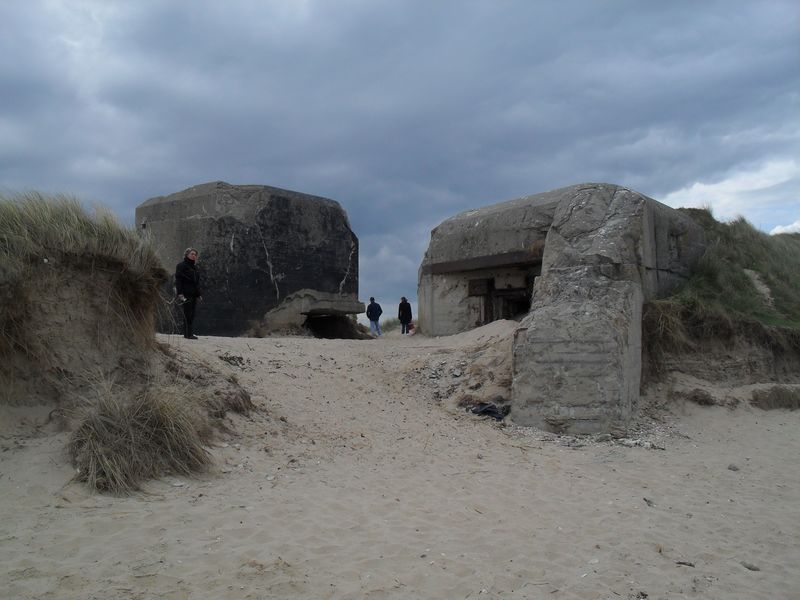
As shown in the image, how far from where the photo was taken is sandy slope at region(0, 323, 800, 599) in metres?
3.49

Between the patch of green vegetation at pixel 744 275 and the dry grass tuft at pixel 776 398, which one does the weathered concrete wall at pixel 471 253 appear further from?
the dry grass tuft at pixel 776 398

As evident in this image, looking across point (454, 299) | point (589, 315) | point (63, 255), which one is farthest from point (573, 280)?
point (63, 255)

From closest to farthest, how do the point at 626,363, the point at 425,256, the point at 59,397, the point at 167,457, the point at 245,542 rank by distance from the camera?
the point at 245,542 < the point at 167,457 < the point at 59,397 < the point at 626,363 < the point at 425,256

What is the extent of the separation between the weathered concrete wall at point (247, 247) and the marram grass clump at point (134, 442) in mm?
6628

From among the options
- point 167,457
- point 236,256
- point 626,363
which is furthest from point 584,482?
point 236,256

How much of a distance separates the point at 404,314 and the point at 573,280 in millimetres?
6616

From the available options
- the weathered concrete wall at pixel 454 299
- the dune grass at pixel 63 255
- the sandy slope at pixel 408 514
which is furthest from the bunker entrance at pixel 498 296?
the dune grass at pixel 63 255

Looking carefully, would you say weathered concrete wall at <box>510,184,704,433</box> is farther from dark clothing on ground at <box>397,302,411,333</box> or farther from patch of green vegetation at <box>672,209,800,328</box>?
dark clothing on ground at <box>397,302,411,333</box>

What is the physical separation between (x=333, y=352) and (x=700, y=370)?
16.2 feet

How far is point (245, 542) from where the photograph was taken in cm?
385

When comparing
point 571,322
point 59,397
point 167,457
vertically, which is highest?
point 571,322

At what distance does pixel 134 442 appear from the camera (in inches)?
188

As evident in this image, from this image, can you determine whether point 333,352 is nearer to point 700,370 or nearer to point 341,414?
point 341,414

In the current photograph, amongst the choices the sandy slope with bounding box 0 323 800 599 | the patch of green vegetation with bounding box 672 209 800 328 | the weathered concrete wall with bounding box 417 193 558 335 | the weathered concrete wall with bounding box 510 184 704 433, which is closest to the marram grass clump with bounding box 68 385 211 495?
the sandy slope with bounding box 0 323 800 599
